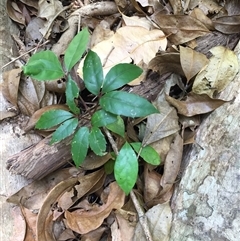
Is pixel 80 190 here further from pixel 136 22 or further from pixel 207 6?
pixel 207 6

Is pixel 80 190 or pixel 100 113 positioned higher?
pixel 100 113

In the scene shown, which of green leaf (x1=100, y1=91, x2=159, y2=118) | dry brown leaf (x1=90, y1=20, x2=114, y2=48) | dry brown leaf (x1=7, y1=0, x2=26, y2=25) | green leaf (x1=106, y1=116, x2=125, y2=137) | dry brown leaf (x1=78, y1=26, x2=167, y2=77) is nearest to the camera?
green leaf (x1=100, y1=91, x2=159, y2=118)

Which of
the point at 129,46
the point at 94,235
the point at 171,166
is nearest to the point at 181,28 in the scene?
the point at 129,46

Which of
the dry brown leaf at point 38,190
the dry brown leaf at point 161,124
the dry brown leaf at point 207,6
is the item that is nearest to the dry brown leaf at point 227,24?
the dry brown leaf at point 207,6

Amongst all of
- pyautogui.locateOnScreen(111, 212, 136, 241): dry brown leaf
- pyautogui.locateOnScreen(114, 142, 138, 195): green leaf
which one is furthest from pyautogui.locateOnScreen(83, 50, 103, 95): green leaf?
pyautogui.locateOnScreen(111, 212, 136, 241): dry brown leaf

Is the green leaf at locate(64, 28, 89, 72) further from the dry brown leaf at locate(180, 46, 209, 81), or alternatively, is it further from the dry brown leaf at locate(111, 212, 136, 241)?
the dry brown leaf at locate(111, 212, 136, 241)

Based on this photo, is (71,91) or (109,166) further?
(109,166)

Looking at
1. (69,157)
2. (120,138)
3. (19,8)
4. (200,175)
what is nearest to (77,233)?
(69,157)

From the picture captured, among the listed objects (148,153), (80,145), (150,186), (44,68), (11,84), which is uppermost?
(44,68)
